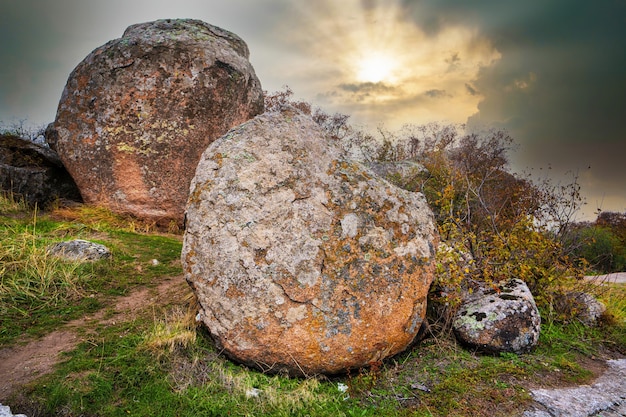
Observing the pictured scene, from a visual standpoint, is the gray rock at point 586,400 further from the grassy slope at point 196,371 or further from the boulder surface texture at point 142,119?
the boulder surface texture at point 142,119

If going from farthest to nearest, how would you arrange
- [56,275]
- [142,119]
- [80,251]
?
[142,119]
[80,251]
[56,275]

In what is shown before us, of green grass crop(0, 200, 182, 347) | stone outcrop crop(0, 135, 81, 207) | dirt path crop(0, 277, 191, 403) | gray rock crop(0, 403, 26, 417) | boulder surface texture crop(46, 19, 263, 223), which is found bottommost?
gray rock crop(0, 403, 26, 417)

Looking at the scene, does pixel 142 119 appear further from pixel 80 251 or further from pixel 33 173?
pixel 80 251

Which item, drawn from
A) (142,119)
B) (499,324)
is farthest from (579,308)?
(142,119)

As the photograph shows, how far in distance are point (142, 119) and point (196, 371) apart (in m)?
7.29

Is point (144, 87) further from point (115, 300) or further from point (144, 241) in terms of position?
point (115, 300)

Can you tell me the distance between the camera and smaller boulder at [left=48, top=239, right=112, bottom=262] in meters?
5.89

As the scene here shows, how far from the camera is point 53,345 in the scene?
12.8 ft

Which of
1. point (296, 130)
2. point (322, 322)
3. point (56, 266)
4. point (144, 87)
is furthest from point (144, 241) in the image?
point (322, 322)

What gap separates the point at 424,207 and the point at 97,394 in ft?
12.5

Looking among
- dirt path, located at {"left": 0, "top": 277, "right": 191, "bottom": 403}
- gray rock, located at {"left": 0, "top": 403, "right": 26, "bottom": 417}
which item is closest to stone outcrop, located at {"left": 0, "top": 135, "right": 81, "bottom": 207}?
dirt path, located at {"left": 0, "top": 277, "right": 191, "bottom": 403}

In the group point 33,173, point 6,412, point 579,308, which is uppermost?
point 33,173

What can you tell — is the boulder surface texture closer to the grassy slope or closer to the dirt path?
the grassy slope

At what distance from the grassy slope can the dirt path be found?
0.40 ft
